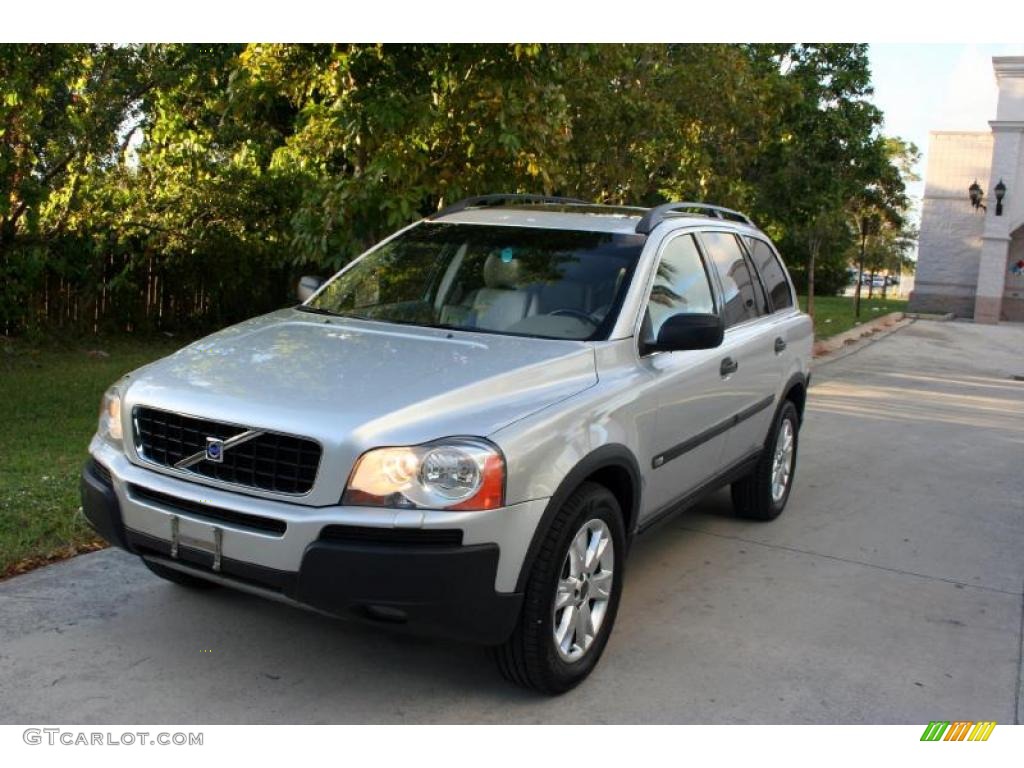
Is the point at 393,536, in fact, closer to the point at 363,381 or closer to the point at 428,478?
the point at 428,478

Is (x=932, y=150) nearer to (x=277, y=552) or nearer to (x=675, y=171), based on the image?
(x=675, y=171)

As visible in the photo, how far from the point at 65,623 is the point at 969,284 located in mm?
32140

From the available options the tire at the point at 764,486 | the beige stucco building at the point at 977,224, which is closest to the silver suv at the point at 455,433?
the tire at the point at 764,486

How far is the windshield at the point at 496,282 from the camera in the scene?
466 cm

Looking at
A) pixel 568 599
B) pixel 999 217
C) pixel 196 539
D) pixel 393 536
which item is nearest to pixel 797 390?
pixel 568 599

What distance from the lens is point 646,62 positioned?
11.5 m

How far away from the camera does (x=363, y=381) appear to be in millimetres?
3787

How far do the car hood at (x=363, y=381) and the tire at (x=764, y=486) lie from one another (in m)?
2.38

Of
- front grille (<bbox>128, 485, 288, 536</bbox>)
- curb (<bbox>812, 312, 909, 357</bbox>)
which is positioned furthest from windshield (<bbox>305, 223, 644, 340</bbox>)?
curb (<bbox>812, 312, 909, 357</bbox>)

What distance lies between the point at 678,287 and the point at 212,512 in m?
2.47

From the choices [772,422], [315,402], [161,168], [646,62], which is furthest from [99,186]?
[315,402]

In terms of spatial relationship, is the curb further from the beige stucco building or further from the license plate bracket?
the license plate bracket

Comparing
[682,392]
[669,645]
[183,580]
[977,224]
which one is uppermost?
[977,224]

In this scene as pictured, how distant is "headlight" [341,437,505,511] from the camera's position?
3.44m
